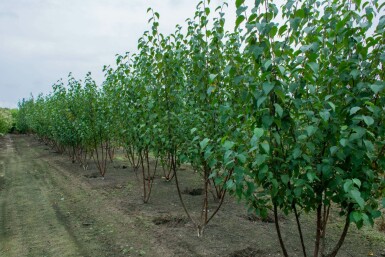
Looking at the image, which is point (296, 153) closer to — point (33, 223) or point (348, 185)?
point (348, 185)

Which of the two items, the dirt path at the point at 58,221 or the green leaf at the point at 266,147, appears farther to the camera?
the dirt path at the point at 58,221

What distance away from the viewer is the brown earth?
16.1 ft

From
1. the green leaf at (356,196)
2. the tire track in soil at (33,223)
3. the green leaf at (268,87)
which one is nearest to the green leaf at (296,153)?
the green leaf at (356,196)

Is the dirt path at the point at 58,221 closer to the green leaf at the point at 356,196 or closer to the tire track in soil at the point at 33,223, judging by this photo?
the tire track in soil at the point at 33,223

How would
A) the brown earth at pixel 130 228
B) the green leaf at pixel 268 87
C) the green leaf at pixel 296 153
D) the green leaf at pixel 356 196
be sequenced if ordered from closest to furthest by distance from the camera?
1. the green leaf at pixel 356 196
2. the green leaf at pixel 268 87
3. the green leaf at pixel 296 153
4. the brown earth at pixel 130 228

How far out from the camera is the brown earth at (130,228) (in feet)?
16.1

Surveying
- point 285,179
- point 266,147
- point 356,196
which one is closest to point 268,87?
point 266,147

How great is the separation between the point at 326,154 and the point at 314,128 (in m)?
0.50

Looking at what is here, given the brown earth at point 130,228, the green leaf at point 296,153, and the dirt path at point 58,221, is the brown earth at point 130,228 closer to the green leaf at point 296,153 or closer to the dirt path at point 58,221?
the dirt path at point 58,221

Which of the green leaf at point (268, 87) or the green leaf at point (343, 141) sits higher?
the green leaf at point (268, 87)

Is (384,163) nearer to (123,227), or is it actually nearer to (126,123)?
(123,227)

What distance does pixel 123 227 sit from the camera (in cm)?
589

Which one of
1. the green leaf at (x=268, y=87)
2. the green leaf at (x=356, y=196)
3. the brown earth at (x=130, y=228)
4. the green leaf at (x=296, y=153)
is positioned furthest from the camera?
the brown earth at (x=130, y=228)

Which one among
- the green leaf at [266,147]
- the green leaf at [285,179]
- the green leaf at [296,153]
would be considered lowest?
the green leaf at [285,179]
